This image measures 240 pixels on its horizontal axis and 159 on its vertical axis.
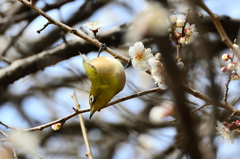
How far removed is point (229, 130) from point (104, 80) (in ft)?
1.58

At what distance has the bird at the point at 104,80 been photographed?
3.46 ft

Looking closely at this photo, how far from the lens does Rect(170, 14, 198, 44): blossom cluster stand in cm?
81

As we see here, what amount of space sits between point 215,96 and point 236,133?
0.59 meters

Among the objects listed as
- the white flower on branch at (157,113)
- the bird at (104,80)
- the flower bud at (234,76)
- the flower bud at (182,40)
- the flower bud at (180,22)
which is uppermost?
the flower bud at (180,22)

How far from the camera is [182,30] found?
0.84m

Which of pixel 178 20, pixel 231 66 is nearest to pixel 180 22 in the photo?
pixel 178 20

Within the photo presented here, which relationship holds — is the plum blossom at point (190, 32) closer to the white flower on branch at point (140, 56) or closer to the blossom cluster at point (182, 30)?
the blossom cluster at point (182, 30)

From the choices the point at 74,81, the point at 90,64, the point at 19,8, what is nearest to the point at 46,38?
the point at 19,8

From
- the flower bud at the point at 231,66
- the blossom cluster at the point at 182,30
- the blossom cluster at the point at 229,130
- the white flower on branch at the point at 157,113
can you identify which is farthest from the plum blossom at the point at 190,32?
the white flower on branch at the point at 157,113

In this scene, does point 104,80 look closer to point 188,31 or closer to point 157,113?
point 188,31

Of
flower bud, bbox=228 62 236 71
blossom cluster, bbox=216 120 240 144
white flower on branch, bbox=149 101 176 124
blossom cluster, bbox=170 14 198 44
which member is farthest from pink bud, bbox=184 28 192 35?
white flower on branch, bbox=149 101 176 124

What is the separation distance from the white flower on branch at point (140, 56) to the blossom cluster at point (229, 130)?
29 cm

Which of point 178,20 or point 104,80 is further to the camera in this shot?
point 104,80

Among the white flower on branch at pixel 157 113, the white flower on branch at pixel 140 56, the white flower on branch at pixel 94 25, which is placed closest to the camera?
the white flower on branch at pixel 140 56
